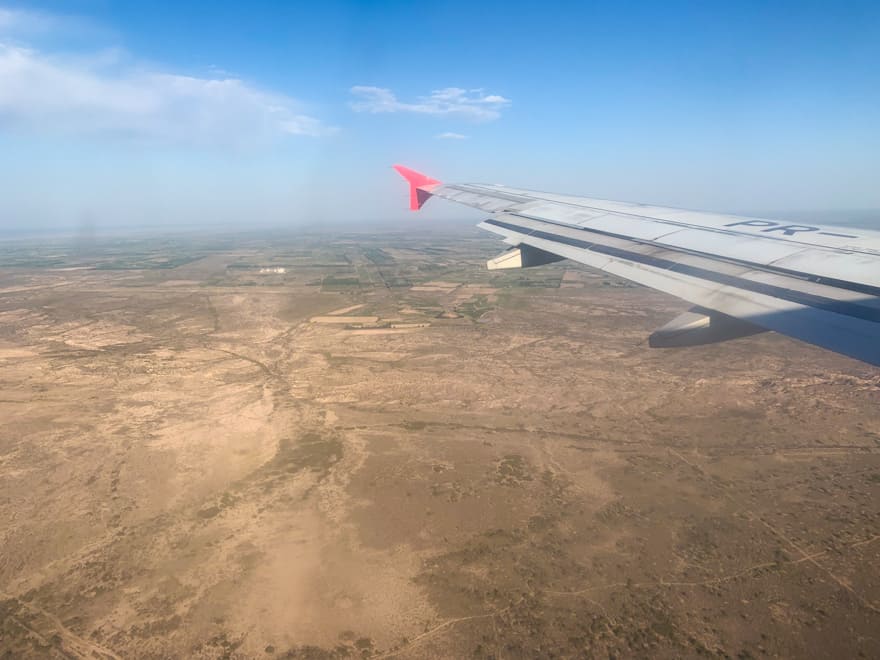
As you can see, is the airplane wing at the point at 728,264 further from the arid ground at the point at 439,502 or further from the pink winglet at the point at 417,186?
the arid ground at the point at 439,502

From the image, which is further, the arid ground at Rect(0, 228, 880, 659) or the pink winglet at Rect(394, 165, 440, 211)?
the pink winglet at Rect(394, 165, 440, 211)

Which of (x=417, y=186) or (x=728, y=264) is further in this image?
(x=417, y=186)

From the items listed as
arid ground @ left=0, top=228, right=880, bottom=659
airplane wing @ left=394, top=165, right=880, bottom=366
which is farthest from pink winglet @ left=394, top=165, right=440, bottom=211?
arid ground @ left=0, top=228, right=880, bottom=659

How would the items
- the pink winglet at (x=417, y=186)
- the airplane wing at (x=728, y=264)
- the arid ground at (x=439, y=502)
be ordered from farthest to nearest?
1. the pink winglet at (x=417, y=186)
2. the arid ground at (x=439, y=502)
3. the airplane wing at (x=728, y=264)

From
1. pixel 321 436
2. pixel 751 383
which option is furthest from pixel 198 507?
pixel 751 383

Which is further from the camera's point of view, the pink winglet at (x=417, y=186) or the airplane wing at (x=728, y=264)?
the pink winglet at (x=417, y=186)

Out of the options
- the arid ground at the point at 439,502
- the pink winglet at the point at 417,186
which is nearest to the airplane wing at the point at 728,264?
the pink winglet at the point at 417,186

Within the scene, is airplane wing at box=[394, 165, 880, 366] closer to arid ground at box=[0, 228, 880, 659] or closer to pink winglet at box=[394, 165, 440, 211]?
pink winglet at box=[394, 165, 440, 211]
